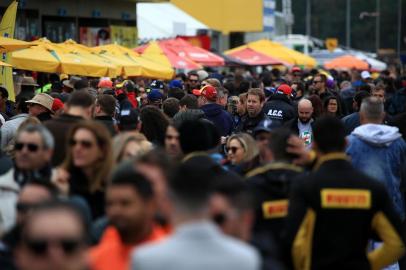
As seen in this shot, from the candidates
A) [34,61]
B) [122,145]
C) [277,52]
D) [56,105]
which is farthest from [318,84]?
[277,52]

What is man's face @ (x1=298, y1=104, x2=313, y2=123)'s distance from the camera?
565 inches

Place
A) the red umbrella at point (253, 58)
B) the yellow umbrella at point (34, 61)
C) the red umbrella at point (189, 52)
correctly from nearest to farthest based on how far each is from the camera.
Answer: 1. the yellow umbrella at point (34, 61)
2. the red umbrella at point (189, 52)
3. the red umbrella at point (253, 58)

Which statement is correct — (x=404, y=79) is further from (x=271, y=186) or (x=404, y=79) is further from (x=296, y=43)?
(x=296, y=43)

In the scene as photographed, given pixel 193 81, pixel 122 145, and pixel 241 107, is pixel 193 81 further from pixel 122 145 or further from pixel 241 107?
pixel 122 145

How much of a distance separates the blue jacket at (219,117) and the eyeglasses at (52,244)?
1025 centimetres

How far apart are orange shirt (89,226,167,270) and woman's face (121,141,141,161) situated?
175cm

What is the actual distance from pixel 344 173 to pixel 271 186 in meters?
0.50

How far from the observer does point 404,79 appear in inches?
996

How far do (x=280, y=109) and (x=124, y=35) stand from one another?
2208 centimetres

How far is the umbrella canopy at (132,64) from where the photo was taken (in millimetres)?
22703

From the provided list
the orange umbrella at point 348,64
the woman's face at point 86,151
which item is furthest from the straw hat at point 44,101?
the orange umbrella at point 348,64

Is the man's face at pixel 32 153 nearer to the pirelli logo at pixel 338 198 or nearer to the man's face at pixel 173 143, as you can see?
the man's face at pixel 173 143

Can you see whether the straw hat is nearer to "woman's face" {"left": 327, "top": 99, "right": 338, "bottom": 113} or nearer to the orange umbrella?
"woman's face" {"left": 327, "top": 99, "right": 338, "bottom": 113}

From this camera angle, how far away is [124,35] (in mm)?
37156
